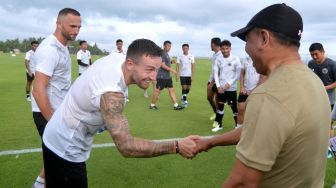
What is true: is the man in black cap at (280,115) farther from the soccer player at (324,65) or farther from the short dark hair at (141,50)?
the soccer player at (324,65)

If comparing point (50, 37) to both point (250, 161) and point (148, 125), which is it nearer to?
point (250, 161)

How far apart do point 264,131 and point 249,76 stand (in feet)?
24.2

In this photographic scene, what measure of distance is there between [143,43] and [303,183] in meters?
1.60

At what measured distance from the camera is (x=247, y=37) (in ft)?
6.73

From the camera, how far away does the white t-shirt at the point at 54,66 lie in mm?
4121

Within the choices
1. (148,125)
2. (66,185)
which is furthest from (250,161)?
(148,125)

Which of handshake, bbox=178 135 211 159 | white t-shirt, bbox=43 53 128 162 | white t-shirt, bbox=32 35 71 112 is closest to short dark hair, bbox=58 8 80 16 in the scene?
white t-shirt, bbox=32 35 71 112

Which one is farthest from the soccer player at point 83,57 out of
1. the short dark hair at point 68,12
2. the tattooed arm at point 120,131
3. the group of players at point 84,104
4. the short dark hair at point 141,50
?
the tattooed arm at point 120,131

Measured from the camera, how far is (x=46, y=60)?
4.11 m

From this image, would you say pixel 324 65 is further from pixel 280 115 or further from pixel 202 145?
pixel 280 115

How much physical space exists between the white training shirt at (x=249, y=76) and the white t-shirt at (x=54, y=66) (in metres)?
5.40

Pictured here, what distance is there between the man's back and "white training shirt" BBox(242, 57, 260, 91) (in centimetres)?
699

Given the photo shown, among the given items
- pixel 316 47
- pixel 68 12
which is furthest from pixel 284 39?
pixel 316 47

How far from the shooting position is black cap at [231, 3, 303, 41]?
1883 millimetres
